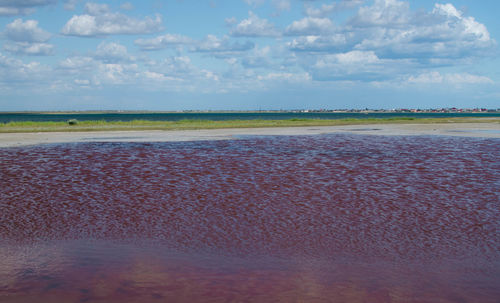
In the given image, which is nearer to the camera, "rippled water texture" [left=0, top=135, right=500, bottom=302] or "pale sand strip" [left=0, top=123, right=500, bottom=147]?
"rippled water texture" [left=0, top=135, right=500, bottom=302]

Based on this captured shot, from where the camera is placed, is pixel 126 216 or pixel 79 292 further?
pixel 126 216

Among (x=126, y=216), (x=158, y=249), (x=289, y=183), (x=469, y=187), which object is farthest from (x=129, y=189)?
(x=469, y=187)

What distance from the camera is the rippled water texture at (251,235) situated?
23.5 feet

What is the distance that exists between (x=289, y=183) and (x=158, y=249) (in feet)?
26.4

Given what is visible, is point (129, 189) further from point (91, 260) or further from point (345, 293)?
point (345, 293)

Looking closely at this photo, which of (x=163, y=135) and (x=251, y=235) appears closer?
(x=251, y=235)

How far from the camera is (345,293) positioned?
22.8 ft

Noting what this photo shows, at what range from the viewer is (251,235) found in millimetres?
10000

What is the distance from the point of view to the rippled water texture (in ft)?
23.5

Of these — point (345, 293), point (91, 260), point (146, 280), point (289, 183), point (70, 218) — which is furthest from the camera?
point (289, 183)

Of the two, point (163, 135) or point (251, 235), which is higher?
point (163, 135)

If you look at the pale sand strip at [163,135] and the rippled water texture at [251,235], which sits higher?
the pale sand strip at [163,135]

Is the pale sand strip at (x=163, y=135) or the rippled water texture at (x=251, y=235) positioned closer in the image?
the rippled water texture at (x=251, y=235)

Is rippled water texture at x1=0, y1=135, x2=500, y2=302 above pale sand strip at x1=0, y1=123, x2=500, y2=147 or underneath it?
underneath
